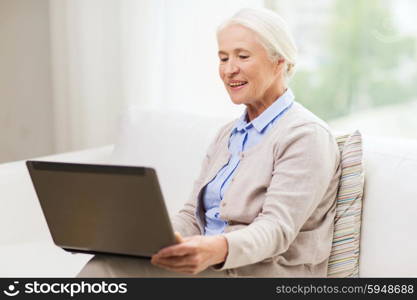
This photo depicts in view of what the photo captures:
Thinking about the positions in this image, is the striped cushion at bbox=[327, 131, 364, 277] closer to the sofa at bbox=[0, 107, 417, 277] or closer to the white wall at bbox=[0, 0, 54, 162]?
the sofa at bbox=[0, 107, 417, 277]

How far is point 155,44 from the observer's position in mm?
3184

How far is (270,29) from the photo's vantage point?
1.84m

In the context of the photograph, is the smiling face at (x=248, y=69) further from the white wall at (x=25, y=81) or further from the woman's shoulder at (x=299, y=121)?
the white wall at (x=25, y=81)

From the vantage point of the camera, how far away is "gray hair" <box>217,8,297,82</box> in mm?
1840

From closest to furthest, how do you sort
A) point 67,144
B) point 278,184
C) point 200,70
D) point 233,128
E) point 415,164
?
1. point 278,184
2. point 415,164
3. point 233,128
4. point 200,70
5. point 67,144

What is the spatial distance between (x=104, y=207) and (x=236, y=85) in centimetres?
52

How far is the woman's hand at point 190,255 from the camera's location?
1.54 metres

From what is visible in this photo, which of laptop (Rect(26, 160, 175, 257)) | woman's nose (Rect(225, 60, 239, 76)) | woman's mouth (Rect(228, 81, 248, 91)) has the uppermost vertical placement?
woman's nose (Rect(225, 60, 239, 76))

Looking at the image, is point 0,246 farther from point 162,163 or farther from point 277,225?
point 277,225

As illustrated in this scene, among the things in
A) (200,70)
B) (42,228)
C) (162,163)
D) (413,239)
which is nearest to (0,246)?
(42,228)

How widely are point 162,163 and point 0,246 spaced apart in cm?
56

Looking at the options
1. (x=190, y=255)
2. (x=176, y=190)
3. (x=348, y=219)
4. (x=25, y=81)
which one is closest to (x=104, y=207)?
(x=190, y=255)

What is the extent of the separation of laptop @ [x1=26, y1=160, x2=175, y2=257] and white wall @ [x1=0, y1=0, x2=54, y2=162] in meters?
2.24

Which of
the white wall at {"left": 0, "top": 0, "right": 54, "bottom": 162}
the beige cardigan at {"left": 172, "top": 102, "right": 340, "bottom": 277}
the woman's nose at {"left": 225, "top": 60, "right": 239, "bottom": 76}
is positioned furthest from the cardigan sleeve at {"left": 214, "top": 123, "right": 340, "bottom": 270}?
the white wall at {"left": 0, "top": 0, "right": 54, "bottom": 162}
